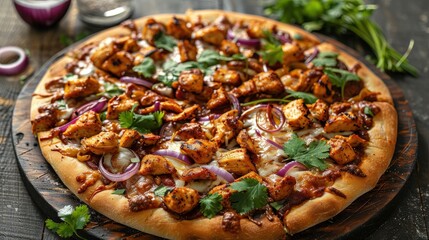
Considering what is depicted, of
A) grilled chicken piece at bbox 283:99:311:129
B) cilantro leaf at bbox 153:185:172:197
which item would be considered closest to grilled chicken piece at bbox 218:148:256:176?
cilantro leaf at bbox 153:185:172:197

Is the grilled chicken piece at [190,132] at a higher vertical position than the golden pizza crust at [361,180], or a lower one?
higher

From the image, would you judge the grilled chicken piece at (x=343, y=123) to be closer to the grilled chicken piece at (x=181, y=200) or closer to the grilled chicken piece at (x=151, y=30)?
the grilled chicken piece at (x=181, y=200)

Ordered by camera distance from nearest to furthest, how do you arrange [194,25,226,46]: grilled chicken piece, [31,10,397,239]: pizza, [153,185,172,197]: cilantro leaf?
[31,10,397,239]: pizza, [153,185,172,197]: cilantro leaf, [194,25,226,46]: grilled chicken piece

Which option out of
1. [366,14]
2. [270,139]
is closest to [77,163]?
[270,139]

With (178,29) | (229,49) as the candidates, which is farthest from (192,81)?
(178,29)

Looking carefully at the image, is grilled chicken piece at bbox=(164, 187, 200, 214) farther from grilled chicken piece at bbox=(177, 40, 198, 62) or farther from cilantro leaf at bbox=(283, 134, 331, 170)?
grilled chicken piece at bbox=(177, 40, 198, 62)

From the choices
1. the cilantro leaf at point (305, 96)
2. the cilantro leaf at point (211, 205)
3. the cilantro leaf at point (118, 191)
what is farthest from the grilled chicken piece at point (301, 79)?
the cilantro leaf at point (118, 191)

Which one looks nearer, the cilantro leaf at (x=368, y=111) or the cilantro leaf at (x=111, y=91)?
the cilantro leaf at (x=368, y=111)
